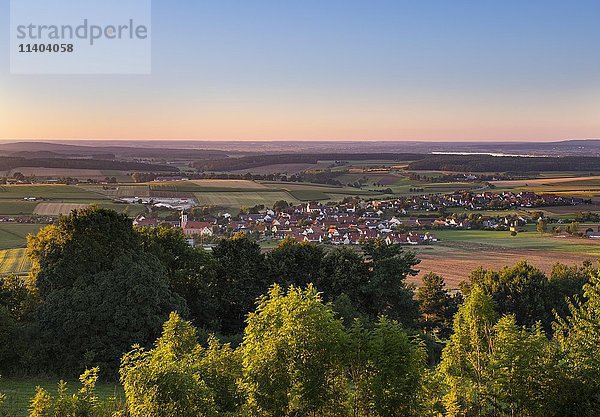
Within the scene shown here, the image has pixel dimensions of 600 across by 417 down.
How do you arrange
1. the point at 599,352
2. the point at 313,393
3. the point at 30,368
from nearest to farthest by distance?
1. the point at 313,393
2. the point at 599,352
3. the point at 30,368

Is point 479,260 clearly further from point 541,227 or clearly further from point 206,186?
point 206,186

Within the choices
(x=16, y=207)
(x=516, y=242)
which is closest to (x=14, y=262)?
(x=16, y=207)

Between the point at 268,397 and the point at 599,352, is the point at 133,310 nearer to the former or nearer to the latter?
the point at 268,397

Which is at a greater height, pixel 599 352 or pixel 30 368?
pixel 599 352

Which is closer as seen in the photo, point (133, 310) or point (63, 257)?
point (133, 310)

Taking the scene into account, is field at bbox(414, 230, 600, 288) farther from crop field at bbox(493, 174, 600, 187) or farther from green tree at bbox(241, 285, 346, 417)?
crop field at bbox(493, 174, 600, 187)

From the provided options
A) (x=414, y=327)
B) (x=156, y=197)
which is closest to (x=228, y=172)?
(x=156, y=197)
